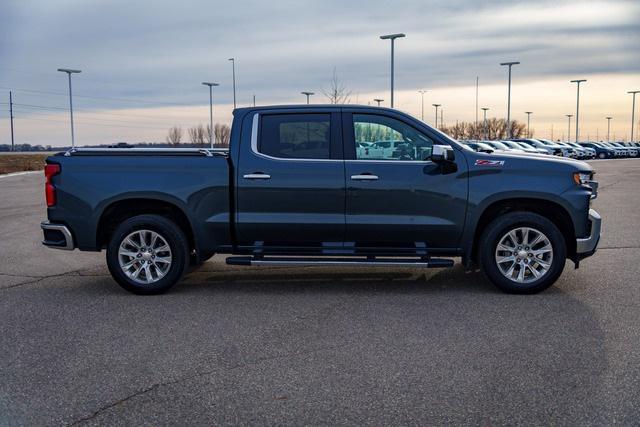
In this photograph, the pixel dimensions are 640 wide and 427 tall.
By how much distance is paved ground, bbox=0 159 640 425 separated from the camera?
12.9ft

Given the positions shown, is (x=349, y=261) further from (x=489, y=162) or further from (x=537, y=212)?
(x=537, y=212)

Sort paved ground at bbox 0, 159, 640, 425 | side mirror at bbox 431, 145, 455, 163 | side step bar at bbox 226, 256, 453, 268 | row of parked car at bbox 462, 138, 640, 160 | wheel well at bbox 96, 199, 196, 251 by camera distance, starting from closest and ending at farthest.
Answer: paved ground at bbox 0, 159, 640, 425 → side mirror at bbox 431, 145, 455, 163 → side step bar at bbox 226, 256, 453, 268 → wheel well at bbox 96, 199, 196, 251 → row of parked car at bbox 462, 138, 640, 160

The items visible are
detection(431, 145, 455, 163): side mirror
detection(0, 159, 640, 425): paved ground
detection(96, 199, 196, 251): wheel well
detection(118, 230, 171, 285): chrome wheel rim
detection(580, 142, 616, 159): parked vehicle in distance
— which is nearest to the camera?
detection(0, 159, 640, 425): paved ground

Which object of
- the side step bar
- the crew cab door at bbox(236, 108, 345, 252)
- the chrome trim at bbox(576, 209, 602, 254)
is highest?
the crew cab door at bbox(236, 108, 345, 252)

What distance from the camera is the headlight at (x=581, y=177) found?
22.3ft

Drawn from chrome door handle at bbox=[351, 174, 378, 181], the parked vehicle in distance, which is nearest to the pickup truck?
chrome door handle at bbox=[351, 174, 378, 181]

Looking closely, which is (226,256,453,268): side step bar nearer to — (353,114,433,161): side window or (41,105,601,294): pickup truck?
(41,105,601,294): pickup truck

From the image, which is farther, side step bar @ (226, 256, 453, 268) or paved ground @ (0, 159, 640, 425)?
side step bar @ (226, 256, 453, 268)

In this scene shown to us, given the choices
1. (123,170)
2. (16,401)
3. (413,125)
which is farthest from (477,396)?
(123,170)

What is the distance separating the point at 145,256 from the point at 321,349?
2.79 meters

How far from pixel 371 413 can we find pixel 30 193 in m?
19.3

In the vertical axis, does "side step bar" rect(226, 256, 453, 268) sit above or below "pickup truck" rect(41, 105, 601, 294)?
below

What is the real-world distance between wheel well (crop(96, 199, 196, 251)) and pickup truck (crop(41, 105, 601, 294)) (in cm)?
Answer: 4

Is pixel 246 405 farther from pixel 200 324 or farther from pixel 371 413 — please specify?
pixel 200 324
